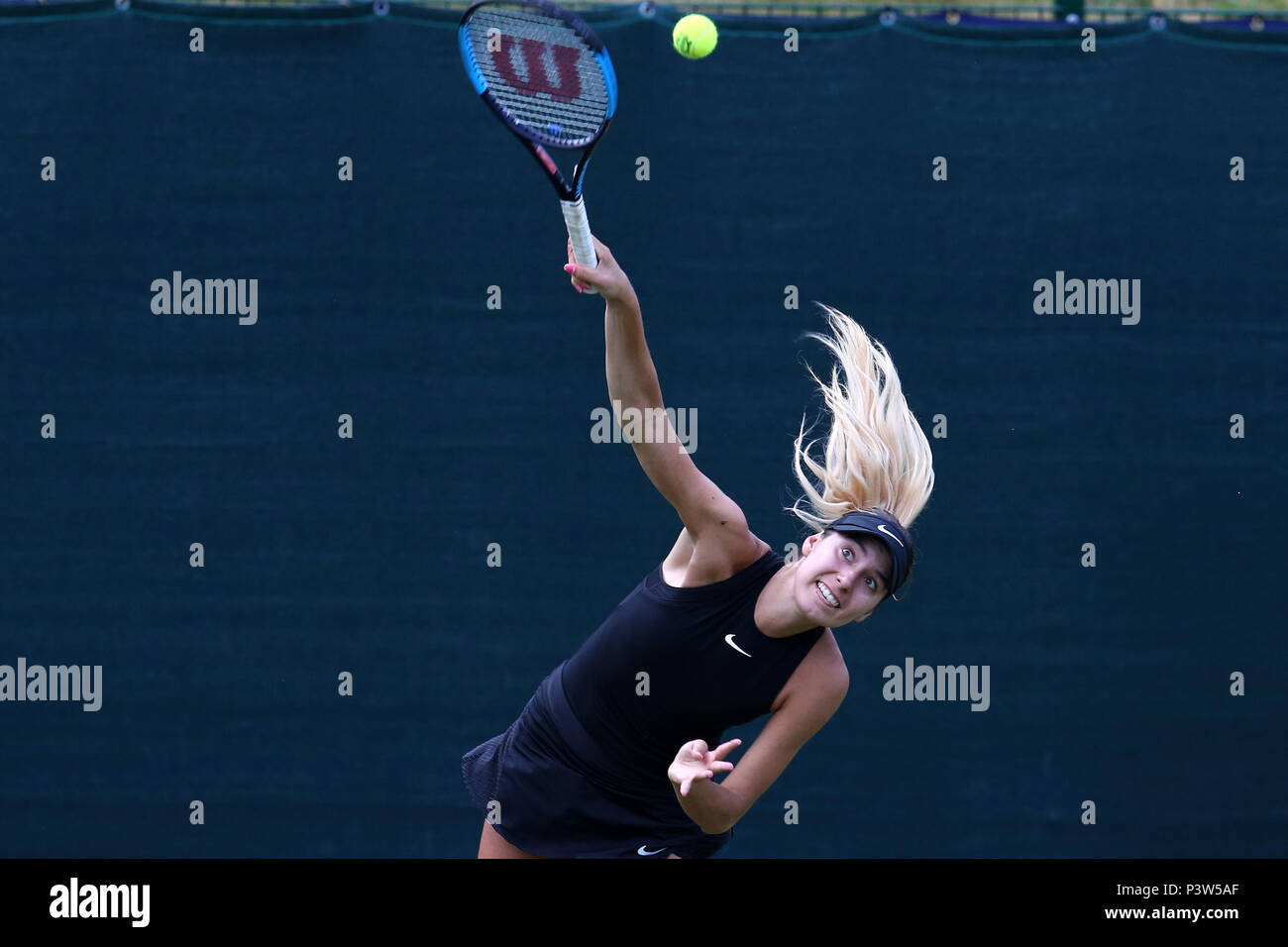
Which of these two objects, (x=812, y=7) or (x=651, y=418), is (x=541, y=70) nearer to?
(x=651, y=418)

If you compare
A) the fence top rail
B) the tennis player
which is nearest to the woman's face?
the tennis player

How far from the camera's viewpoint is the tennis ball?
4.34m

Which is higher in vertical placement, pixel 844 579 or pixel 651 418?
pixel 651 418

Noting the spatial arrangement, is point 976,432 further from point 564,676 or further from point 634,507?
point 564,676

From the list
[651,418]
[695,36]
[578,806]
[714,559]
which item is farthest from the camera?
[695,36]

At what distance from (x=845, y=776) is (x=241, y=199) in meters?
2.60

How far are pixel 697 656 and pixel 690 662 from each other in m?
0.02

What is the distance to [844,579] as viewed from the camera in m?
2.86

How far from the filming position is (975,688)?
458cm

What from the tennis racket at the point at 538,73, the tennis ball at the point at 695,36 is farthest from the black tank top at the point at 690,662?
the tennis ball at the point at 695,36

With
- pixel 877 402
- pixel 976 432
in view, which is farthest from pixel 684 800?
pixel 976 432

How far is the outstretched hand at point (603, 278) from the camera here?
2.62m

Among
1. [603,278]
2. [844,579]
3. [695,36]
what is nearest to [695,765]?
[844,579]

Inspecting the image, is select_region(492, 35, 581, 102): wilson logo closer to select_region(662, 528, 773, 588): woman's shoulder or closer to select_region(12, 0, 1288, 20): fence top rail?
select_region(662, 528, 773, 588): woman's shoulder
